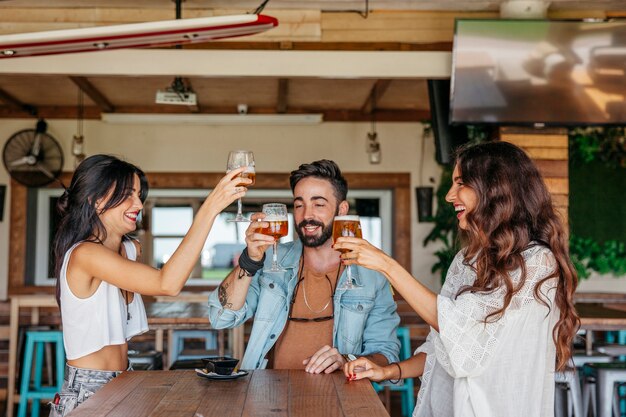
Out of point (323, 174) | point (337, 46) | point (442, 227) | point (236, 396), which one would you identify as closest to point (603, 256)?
point (442, 227)

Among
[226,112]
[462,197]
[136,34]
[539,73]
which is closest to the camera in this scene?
[462,197]

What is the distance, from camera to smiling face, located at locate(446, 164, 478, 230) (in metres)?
2.02

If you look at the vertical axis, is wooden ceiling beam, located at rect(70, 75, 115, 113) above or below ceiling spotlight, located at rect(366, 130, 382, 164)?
above

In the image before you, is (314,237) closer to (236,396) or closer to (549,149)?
(236,396)

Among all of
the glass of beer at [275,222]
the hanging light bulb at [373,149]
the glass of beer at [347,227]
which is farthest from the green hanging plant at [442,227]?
the glass of beer at [347,227]

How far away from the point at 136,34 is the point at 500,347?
2.02 m

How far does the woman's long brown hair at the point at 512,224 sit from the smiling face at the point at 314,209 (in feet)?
2.89

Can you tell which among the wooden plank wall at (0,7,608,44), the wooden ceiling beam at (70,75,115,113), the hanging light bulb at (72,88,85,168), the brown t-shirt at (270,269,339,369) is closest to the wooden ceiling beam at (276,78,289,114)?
the wooden plank wall at (0,7,608,44)

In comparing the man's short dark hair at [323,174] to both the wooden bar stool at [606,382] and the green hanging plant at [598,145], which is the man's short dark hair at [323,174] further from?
the green hanging plant at [598,145]

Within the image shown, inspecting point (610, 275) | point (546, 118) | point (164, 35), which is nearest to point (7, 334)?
point (164, 35)

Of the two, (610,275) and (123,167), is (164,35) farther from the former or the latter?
(610,275)

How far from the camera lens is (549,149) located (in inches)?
186

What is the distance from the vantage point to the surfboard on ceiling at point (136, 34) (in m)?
2.92

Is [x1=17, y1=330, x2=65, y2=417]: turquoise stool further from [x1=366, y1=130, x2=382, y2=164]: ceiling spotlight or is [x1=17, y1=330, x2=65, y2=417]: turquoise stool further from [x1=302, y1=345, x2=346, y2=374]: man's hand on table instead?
[x1=366, y1=130, x2=382, y2=164]: ceiling spotlight
